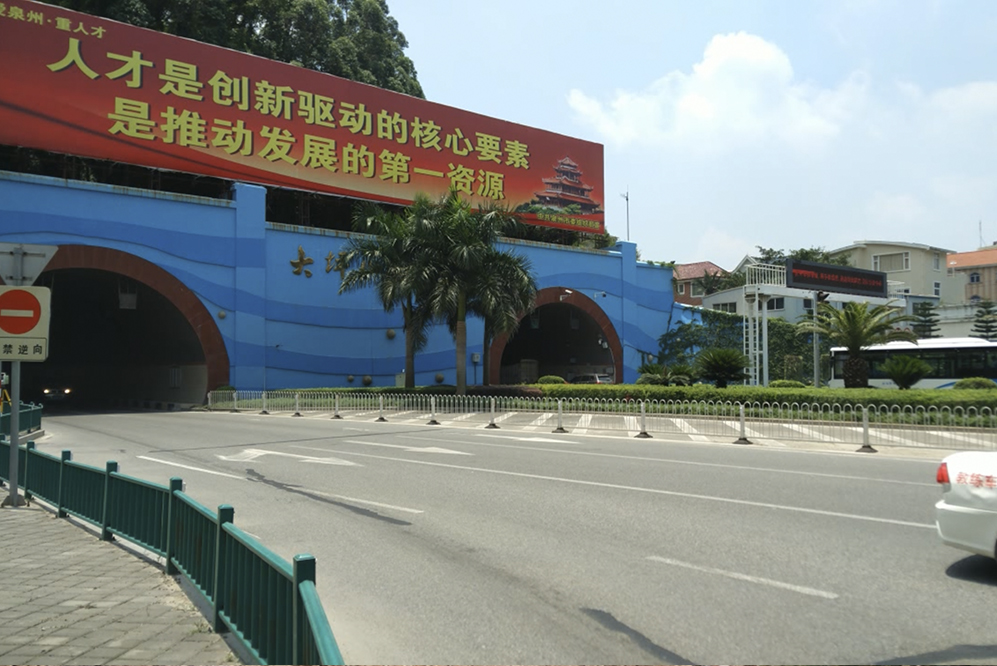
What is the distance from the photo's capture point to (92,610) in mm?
6242

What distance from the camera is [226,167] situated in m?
37.6

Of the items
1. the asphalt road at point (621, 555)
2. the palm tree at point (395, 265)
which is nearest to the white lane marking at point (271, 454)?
the asphalt road at point (621, 555)

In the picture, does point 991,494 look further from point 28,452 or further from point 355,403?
point 355,403

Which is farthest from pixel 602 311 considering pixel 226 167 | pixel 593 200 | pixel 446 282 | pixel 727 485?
pixel 727 485

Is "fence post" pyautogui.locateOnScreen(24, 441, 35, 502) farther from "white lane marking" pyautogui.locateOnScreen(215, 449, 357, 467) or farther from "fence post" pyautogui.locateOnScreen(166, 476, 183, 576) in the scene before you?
"fence post" pyautogui.locateOnScreen(166, 476, 183, 576)

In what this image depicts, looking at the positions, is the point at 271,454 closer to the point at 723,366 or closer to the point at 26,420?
the point at 26,420

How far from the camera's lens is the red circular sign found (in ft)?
33.7

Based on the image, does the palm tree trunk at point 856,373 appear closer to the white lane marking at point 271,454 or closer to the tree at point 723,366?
the tree at point 723,366

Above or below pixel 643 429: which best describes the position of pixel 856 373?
above

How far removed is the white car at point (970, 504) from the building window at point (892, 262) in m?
70.1

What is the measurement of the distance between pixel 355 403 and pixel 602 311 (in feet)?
71.8

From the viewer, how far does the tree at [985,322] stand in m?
53.7

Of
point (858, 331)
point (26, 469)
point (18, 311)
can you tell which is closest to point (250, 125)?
point (858, 331)

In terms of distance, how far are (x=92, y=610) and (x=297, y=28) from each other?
188 ft
